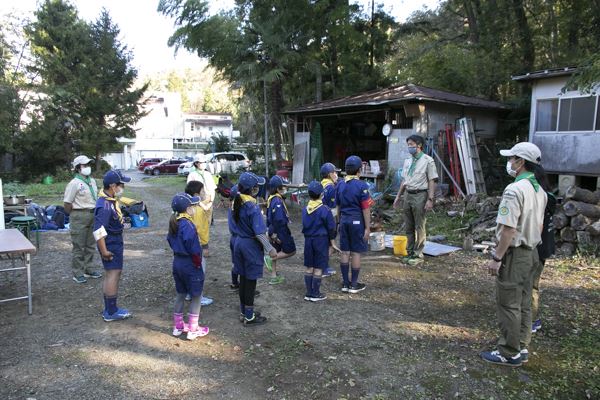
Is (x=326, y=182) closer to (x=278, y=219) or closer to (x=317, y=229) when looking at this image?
(x=278, y=219)

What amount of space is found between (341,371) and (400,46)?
74.3 ft

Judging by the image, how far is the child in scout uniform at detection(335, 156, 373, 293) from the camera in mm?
5348

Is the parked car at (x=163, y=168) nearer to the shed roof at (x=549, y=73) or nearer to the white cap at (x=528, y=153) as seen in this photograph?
the shed roof at (x=549, y=73)

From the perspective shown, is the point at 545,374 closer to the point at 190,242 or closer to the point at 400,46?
the point at 190,242

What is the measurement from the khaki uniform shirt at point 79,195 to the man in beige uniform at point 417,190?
14.7 feet

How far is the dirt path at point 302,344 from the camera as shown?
3.41 metres

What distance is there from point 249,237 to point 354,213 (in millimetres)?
1556

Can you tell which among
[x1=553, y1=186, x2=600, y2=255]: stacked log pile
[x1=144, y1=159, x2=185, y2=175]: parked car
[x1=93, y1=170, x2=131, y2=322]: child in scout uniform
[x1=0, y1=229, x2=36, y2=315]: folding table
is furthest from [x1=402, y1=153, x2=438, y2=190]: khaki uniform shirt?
[x1=144, y1=159, x2=185, y2=175]: parked car

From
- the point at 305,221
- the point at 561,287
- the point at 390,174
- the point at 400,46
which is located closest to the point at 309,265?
the point at 305,221

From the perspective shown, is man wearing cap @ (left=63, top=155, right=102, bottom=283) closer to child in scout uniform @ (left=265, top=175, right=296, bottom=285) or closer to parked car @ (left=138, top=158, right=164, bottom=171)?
child in scout uniform @ (left=265, top=175, right=296, bottom=285)

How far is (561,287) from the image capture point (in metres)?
5.78

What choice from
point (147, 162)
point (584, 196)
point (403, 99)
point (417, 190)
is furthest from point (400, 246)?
point (147, 162)

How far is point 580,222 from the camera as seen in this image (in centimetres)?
717

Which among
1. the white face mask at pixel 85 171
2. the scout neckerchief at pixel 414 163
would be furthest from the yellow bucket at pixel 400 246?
the white face mask at pixel 85 171
